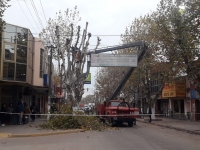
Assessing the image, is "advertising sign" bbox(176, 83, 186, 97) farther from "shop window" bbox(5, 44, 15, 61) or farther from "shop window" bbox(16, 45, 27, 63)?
"shop window" bbox(5, 44, 15, 61)

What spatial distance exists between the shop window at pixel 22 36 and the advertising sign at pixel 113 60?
569 cm

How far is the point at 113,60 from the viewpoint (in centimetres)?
2642

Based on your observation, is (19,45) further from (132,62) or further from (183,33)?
(183,33)

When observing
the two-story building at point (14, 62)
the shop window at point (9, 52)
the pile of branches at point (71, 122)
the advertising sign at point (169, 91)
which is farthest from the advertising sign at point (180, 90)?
the shop window at point (9, 52)

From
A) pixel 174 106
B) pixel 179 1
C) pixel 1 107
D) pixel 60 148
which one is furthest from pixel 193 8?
pixel 174 106

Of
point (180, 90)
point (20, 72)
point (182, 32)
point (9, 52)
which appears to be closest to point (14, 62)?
point (9, 52)

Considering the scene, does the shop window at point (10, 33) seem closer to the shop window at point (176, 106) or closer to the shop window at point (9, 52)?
the shop window at point (9, 52)

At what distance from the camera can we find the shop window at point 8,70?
71.8 ft

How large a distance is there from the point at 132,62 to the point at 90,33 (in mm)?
4346

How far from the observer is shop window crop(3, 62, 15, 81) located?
21875 millimetres

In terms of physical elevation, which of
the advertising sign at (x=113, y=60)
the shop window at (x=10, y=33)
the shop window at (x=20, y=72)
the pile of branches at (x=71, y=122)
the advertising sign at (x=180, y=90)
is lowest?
the pile of branches at (x=71, y=122)

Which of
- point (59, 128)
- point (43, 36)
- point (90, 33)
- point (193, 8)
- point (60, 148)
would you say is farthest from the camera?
point (43, 36)

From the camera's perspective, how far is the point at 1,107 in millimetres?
24609

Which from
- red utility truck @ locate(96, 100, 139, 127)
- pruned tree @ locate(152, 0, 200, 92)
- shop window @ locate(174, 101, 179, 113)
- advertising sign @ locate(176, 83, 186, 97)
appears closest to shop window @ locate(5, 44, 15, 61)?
red utility truck @ locate(96, 100, 139, 127)
